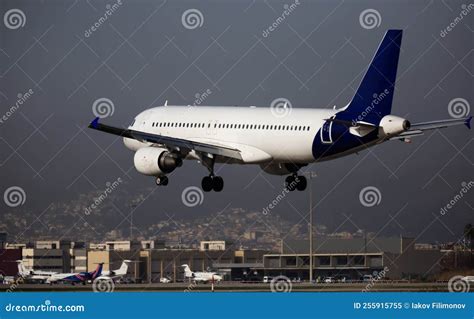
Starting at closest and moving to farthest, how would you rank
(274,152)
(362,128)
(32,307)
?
(32,307) < (362,128) < (274,152)

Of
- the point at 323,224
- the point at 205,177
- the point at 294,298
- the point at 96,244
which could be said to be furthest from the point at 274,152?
the point at 294,298

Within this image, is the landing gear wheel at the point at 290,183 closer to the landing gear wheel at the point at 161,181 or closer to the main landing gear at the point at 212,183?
the main landing gear at the point at 212,183

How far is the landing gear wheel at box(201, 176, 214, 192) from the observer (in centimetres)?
7862

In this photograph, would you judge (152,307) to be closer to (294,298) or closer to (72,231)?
(294,298)

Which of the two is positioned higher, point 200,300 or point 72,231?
point 72,231

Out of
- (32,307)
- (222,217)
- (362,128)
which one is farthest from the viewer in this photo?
(222,217)

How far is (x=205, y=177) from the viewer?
79.1 metres

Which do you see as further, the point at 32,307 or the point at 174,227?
the point at 174,227

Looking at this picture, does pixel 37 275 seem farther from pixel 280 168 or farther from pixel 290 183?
pixel 280 168

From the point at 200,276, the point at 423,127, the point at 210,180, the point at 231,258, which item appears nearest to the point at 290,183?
the point at 210,180

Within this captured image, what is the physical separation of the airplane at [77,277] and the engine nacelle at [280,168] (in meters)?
14.4

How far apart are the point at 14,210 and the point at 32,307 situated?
2861 cm

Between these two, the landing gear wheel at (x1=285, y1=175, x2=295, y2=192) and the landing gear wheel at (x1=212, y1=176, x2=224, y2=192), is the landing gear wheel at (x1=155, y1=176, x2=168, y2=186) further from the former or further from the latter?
the landing gear wheel at (x1=285, y1=175, x2=295, y2=192)

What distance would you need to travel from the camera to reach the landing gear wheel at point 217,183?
3095 inches
